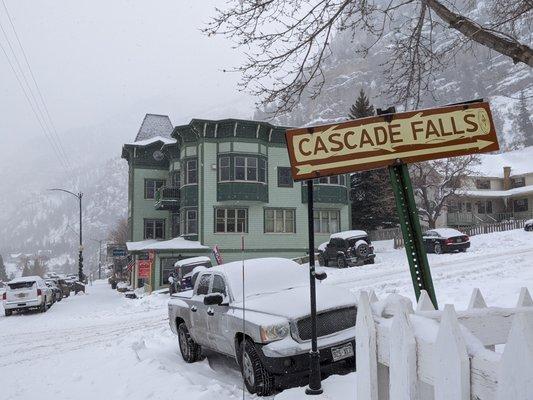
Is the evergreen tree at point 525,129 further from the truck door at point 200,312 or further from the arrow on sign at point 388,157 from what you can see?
the arrow on sign at point 388,157

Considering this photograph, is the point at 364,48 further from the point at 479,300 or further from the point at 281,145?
the point at 281,145

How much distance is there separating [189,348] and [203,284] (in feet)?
3.96

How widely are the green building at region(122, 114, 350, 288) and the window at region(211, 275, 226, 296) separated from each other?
22.4 metres

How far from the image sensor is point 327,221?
118ft

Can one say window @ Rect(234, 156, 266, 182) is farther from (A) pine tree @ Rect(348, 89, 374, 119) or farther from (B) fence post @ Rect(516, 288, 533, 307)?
→ (B) fence post @ Rect(516, 288, 533, 307)

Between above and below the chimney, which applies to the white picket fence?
below

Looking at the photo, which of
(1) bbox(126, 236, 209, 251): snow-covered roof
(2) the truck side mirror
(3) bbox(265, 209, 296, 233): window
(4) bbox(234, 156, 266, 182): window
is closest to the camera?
(2) the truck side mirror

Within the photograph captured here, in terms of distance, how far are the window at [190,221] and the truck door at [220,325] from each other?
24117 mm

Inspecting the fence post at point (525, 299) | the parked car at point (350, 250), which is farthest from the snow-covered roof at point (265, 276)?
the parked car at point (350, 250)

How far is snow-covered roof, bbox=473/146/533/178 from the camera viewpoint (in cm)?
5841

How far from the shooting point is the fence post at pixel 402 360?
7.93ft

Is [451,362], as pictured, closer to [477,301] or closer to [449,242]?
[477,301]

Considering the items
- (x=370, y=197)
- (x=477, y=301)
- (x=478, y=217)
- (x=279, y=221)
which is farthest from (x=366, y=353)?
(x=478, y=217)

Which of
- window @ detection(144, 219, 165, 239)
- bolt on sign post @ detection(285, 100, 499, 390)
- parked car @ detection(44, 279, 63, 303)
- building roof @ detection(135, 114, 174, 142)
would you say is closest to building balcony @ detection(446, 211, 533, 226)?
window @ detection(144, 219, 165, 239)
